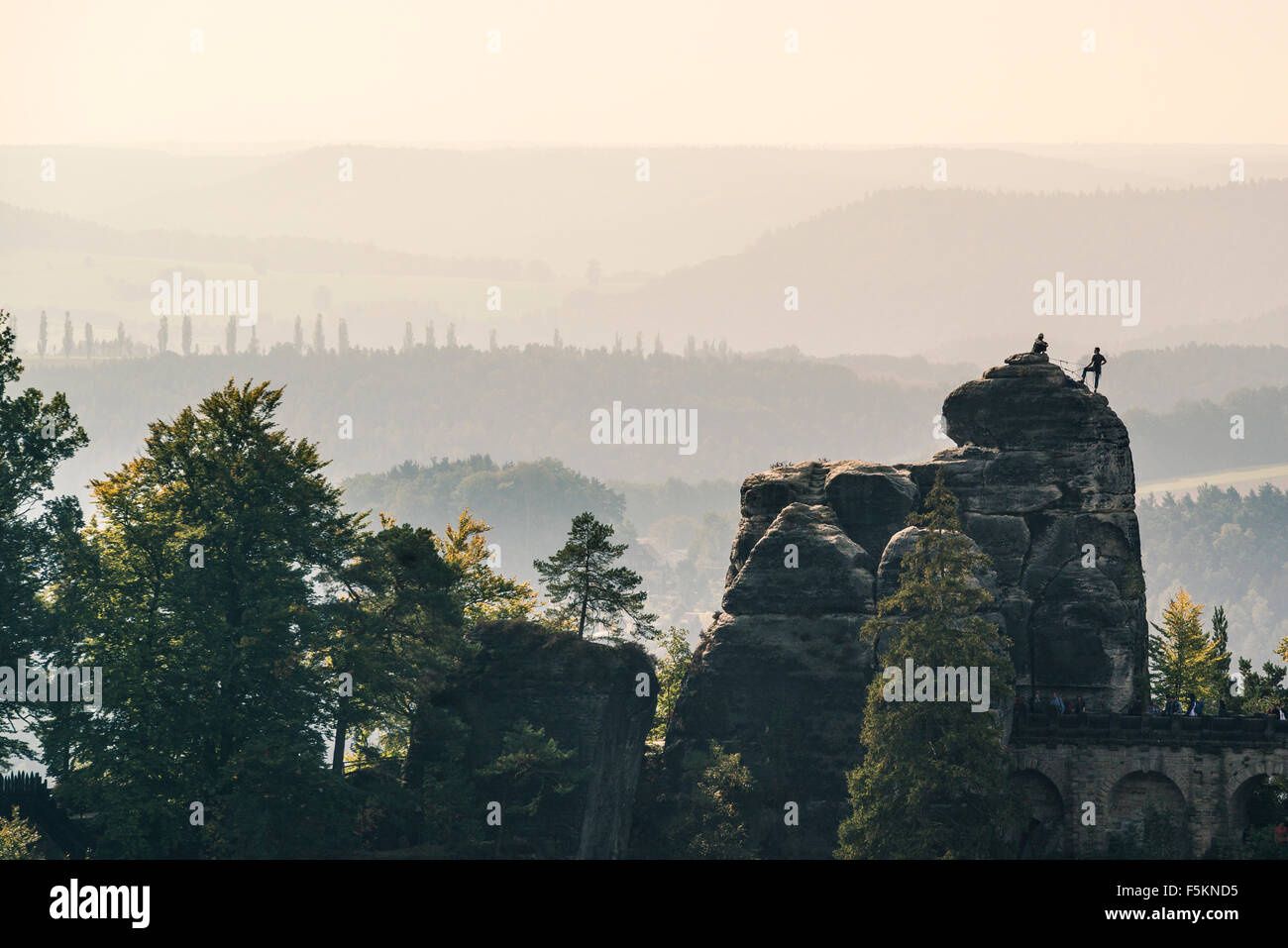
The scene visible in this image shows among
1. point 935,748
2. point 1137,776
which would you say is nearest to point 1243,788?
point 1137,776

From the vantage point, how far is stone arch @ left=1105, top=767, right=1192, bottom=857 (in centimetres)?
6762

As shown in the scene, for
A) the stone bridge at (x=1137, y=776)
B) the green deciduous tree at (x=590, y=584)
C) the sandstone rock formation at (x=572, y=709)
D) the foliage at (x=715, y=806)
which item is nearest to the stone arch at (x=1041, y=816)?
the stone bridge at (x=1137, y=776)

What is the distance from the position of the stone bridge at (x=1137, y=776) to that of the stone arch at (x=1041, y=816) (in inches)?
1.5

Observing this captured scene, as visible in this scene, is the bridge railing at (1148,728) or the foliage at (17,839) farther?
the bridge railing at (1148,728)

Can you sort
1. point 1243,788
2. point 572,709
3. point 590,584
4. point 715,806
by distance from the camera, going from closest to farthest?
1. point 1243,788
2. point 715,806
3. point 572,709
4. point 590,584

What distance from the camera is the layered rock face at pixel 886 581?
7138 centimetres

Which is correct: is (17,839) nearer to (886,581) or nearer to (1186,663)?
(886,581)

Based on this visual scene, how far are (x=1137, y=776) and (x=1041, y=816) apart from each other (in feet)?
13.1

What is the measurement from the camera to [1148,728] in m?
69.2

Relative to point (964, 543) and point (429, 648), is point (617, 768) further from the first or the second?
point (964, 543)

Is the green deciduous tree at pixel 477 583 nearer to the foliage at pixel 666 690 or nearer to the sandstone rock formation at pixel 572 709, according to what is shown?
the foliage at pixel 666 690

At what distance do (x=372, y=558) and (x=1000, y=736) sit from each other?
24.9 meters

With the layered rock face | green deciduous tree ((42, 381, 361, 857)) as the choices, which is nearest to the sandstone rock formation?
the layered rock face

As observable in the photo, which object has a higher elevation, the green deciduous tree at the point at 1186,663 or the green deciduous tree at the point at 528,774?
the green deciduous tree at the point at 1186,663
